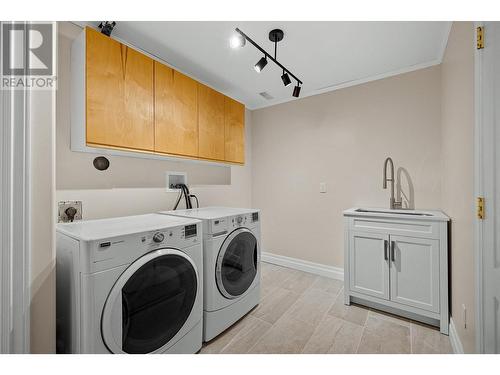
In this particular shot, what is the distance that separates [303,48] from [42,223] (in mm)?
2193

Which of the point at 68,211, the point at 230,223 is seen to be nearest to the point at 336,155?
the point at 230,223

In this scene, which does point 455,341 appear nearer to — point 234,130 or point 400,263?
point 400,263

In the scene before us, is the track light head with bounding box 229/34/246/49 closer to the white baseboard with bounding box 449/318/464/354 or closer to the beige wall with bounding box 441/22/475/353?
the beige wall with bounding box 441/22/475/353

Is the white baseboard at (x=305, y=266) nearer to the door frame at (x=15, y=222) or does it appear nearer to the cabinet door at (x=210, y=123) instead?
the cabinet door at (x=210, y=123)

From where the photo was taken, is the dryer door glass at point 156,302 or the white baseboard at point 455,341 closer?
the dryer door glass at point 156,302

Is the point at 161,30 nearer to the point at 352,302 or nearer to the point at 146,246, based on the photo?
the point at 146,246

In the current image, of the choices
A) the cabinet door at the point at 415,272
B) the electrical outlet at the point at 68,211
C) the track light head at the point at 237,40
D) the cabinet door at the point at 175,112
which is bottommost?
the cabinet door at the point at 415,272

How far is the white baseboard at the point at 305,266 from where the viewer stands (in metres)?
2.79

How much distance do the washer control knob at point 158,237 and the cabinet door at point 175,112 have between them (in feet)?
2.57

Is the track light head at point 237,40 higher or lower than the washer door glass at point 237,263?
higher

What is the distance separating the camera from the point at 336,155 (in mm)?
2822

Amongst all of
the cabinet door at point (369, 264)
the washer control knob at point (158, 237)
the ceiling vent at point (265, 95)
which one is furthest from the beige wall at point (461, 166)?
the ceiling vent at point (265, 95)
